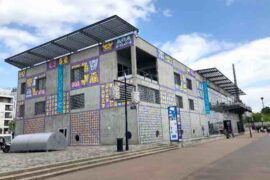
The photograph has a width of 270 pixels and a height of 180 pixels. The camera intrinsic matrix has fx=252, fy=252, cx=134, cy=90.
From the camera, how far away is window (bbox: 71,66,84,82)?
2686cm

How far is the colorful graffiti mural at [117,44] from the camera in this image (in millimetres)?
23656

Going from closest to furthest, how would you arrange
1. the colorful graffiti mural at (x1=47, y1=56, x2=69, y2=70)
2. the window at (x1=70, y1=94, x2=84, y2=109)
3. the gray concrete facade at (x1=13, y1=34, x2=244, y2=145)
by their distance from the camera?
the gray concrete facade at (x1=13, y1=34, x2=244, y2=145) → the window at (x1=70, y1=94, x2=84, y2=109) → the colorful graffiti mural at (x1=47, y1=56, x2=69, y2=70)

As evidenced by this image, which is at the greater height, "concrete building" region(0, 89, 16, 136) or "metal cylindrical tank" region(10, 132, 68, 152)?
"concrete building" region(0, 89, 16, 136)

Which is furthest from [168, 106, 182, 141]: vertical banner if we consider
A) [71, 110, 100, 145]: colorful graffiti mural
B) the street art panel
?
[71, 110, 100, 145]: colorful graffiti mural

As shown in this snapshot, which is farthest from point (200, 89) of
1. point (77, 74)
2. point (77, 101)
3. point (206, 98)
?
point (77, 101)

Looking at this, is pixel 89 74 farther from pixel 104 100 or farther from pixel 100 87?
pixel 104 100

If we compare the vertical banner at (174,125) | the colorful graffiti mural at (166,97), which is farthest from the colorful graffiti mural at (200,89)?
the vertical banner at (174,125)

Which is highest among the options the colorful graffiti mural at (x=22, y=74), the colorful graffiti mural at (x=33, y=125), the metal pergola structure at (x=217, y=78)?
the metal pergola structure at (x=217, y=78)

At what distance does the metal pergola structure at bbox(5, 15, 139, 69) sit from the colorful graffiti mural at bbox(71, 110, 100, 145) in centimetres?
714

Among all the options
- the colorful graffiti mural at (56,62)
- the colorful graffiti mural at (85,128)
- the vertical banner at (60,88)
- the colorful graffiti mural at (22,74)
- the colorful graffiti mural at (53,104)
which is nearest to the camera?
the colorful graffiti mural at (85,128)

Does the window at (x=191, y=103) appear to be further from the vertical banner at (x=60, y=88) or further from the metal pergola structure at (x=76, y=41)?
the vertical banner at (x=60, y=88)

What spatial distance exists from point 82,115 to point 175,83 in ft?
38.7

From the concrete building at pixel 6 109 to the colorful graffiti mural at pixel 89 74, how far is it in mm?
54147

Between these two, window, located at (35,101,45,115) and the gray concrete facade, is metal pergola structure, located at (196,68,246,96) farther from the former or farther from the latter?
window, located at (35,101,45,115)
